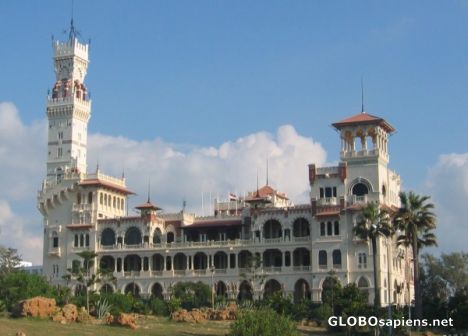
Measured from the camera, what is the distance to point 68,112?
140 metres

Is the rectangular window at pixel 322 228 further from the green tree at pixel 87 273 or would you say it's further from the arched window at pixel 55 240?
the arched window at pixel 55 240

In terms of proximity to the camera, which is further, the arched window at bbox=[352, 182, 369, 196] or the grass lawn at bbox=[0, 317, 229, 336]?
the arched window at bbox=[352, 182, 369, 196]

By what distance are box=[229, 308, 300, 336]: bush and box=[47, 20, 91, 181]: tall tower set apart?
71.9 m

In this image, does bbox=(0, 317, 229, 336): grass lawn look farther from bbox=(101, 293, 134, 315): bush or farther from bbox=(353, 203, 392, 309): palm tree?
bbox=(353, 203, 392, 309): palm tree

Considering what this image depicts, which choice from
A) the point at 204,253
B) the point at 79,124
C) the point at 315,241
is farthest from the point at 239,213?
the point at 79,124

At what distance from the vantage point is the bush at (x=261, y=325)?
221 ft

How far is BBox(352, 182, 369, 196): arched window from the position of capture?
371 feet

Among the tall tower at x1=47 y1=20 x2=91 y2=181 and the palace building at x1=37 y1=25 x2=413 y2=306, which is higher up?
the tall tower at x1=47 y1=20 x2=91 y2=181

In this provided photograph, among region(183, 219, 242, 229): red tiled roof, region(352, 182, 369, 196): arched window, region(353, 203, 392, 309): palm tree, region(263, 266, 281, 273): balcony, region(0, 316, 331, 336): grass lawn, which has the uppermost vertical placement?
region(352, 182, 369, 196): arched window

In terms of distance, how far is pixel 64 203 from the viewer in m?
132

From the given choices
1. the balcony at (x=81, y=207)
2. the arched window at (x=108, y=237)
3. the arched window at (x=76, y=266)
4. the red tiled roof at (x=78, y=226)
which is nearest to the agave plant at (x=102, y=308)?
the arched window at (x=76, y=266)

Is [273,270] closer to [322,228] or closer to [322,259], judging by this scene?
[322,259]

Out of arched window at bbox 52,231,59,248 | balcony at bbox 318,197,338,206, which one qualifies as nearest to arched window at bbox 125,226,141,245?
arched window at bbox 52,231,59,248

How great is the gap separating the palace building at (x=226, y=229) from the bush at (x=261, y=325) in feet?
128
